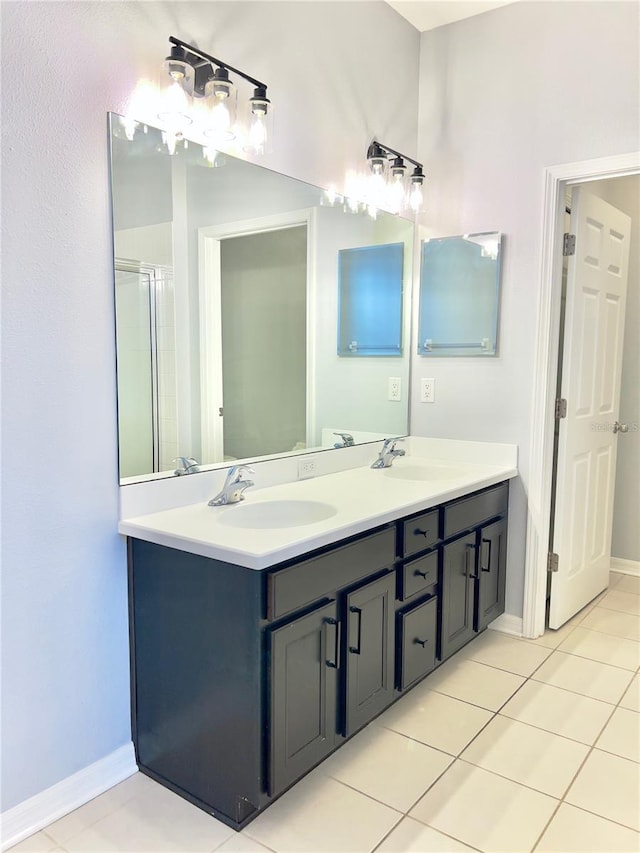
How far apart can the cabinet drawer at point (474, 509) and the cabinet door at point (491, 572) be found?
2.6 inches

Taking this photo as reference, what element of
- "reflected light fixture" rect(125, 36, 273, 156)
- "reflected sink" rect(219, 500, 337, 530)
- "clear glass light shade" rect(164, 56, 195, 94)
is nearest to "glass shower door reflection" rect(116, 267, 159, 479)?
"reflected sink" rect(219, 500, 337, 530)

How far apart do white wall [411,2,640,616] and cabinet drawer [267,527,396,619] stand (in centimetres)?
112

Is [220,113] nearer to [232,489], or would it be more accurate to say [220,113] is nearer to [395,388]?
[232,489]

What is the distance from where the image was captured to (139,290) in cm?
187

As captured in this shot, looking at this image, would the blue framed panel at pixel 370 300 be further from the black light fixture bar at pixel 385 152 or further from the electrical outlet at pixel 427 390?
the black light fixture bar at pixel 385 152

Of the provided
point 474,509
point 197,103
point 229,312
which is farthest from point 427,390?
point 197,103

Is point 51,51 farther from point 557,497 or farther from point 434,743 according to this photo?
point 557,497

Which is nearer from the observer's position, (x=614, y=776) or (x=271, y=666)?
(x=271, y=666)

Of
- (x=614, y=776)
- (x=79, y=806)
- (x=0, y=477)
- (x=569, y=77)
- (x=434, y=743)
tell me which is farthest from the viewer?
(x=569, y=77)

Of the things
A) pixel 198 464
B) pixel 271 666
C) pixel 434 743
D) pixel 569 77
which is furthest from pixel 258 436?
pixel 569 77

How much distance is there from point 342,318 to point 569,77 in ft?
4.40

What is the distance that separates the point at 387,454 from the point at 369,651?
104cm

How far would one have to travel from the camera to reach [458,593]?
2.50 metres

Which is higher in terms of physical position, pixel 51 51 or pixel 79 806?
pixel 51 51
